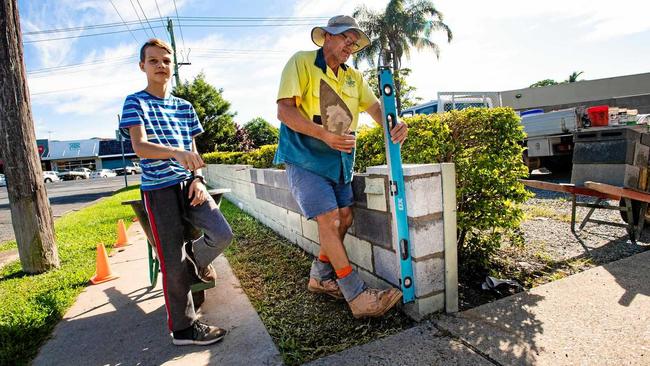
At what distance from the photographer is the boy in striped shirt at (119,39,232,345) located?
2.35 meters

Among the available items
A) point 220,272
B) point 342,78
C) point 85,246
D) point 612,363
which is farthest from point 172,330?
point 85,246

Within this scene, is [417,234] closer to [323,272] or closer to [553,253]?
[323,272]

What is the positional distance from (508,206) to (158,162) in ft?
8.87

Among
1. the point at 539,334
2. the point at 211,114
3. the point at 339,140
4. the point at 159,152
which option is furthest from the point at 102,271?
the point at 211,114

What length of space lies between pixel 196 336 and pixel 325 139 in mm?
1526

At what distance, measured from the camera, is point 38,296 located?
3.40m

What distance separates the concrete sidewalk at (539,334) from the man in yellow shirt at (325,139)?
349 mm

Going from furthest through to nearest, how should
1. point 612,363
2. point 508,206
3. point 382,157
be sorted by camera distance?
point 382,157 < point 508,206 < point 612,363

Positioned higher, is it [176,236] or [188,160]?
[188,160]

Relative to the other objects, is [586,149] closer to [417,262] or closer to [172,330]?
[417,262]

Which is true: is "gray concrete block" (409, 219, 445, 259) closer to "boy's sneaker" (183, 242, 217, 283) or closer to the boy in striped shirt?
the boy in striped shirt

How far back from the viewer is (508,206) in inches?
118

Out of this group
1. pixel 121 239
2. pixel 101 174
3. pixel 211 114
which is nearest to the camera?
pixel 121 239

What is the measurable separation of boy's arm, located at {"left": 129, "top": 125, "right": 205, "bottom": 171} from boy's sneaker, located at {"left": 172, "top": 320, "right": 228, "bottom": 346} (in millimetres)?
1087
